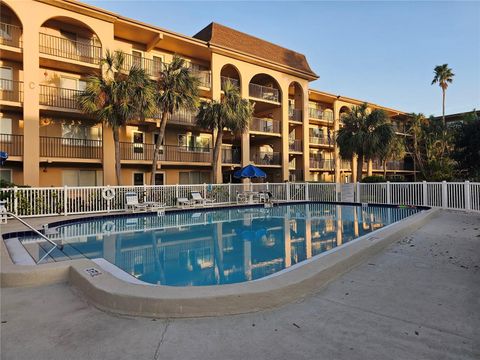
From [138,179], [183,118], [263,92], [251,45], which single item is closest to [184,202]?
[138,179]

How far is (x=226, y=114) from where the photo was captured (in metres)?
19.0

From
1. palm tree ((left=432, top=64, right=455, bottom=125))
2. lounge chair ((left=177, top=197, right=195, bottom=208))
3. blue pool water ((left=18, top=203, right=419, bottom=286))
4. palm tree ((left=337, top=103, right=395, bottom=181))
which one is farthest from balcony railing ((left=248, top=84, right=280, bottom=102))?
palm tree ((left=432, top=64, right=455, bottom=125))

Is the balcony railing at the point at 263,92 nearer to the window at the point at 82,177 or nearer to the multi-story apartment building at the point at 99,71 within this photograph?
the multi-story apartment building at the point at 99,71

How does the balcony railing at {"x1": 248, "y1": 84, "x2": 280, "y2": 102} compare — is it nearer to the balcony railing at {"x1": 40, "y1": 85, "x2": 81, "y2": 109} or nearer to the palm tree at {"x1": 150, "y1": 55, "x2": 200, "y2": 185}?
the palm tree at {"x1": 150, "y1": 55, "x2": 200, "y2": 185}

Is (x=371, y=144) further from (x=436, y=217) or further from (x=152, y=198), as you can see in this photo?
(x=152, y=198)

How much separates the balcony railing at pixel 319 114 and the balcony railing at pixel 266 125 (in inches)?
225

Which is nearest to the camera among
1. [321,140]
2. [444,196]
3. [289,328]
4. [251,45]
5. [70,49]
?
[289,328]

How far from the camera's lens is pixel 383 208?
1722cm

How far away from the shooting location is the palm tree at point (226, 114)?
19.2 metres

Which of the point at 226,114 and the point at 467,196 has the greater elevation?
the point at 226,114

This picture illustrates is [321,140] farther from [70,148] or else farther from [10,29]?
[10,29]

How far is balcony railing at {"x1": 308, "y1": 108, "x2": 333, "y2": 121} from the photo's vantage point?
30.2m

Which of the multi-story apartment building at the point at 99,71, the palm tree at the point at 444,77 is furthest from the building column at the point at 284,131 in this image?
the palm tree at the point at 444,77

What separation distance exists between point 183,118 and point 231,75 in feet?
22.4
